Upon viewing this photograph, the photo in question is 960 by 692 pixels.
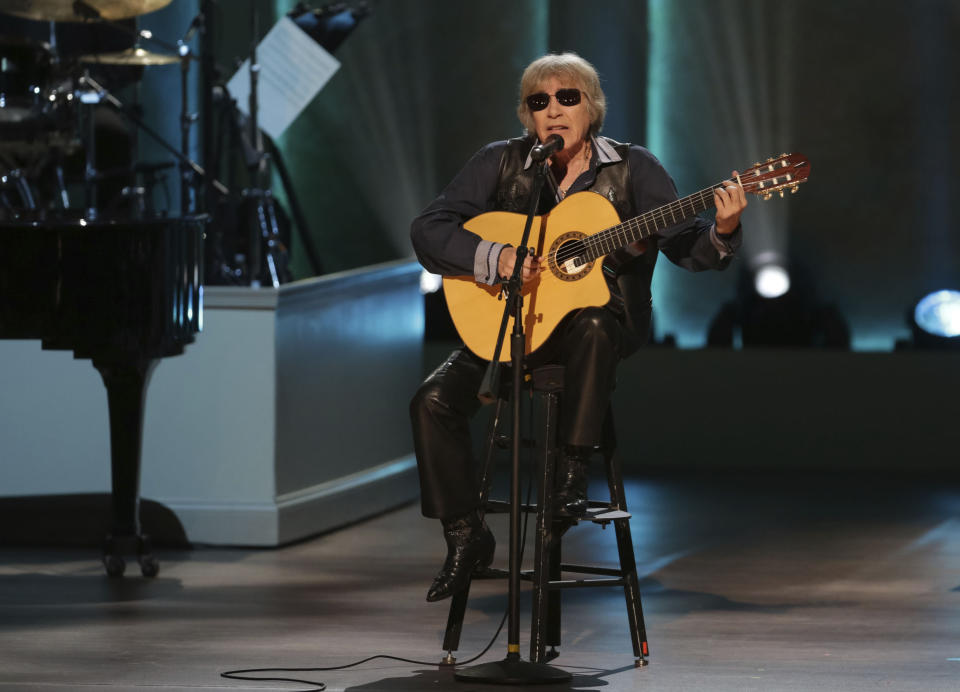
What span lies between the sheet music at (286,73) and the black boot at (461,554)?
11.6 ft

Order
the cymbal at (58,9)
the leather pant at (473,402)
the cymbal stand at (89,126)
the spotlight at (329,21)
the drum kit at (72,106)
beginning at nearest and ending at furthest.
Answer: the leather pant at (473,402), the drum kit at (72,106), the cymbal at (58,9), the cymbal stand at (89,126), the spotlight at (329,21)

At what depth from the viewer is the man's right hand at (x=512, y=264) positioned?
11.0 ft

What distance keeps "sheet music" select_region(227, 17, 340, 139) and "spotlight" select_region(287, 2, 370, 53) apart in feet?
0.33

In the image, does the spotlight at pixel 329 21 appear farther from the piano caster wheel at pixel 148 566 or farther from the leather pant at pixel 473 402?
the leather pant at pixel 473 402

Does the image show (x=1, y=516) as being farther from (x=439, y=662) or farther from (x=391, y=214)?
(x=391, y=214)

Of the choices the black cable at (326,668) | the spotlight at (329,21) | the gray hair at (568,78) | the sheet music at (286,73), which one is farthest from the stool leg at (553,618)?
the spotlight at (329,21)

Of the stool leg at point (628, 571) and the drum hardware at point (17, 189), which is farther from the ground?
the drum hardware at point (17, 189)

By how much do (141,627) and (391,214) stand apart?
14.5 feet

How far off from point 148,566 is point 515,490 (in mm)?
1954

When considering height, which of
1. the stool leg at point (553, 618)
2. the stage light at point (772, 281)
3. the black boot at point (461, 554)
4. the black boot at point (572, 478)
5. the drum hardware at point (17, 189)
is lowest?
the stool leg at point (553, 618)

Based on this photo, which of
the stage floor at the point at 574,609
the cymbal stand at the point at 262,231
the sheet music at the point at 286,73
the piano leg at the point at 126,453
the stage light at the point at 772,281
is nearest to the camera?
the stage floor at the point at 574,609

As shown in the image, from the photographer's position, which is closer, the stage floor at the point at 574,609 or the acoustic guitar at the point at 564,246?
the acoustic guitar at the point at 564,246

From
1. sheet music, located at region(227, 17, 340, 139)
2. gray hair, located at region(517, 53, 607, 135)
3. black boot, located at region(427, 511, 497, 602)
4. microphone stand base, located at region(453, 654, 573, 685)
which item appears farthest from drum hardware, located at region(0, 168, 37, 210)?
microphone stand base, located at region(453, 654, 573, 685)

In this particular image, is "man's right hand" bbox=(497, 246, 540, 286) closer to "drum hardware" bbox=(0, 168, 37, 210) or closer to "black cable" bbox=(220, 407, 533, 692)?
"black cable" bbox=(220, 407, 533, 692)
